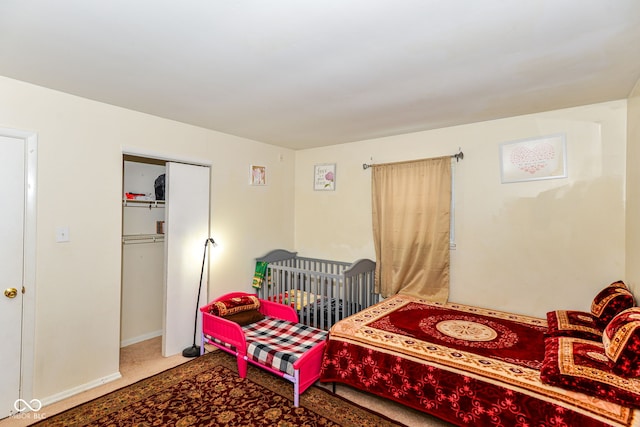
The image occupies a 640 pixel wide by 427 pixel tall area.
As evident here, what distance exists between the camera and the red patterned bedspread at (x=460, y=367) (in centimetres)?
168

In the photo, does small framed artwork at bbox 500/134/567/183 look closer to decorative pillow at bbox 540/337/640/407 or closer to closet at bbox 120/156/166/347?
decorative pillow at bbox 540/337/640/407

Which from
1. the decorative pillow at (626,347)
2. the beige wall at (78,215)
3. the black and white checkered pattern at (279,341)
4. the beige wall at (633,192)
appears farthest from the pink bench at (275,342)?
the beige wall at (633,192)

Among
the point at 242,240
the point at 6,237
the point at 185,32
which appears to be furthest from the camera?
the point at 242,240

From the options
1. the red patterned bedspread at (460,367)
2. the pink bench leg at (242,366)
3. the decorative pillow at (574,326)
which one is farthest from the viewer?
the pink bench leg at (242,366)

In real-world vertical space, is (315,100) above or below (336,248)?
above

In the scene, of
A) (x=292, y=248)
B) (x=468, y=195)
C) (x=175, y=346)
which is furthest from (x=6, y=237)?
(x=468, y=195)

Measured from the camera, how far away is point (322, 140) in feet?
13.1

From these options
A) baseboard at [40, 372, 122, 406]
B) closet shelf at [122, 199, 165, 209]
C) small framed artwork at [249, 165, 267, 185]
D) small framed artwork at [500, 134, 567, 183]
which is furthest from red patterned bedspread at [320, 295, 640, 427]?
closet shelf at [122, 199, 165, 209]

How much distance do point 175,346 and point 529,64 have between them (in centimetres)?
389

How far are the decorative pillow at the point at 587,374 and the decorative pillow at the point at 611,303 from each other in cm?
33

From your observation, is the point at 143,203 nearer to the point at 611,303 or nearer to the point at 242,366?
the point at 242,366

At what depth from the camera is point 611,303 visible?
85.2 inches

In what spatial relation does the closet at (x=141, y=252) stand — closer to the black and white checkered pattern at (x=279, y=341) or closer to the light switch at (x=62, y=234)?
the light switch at (x=62, y=234)

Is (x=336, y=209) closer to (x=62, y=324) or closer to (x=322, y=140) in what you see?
(x=322, y=140)
